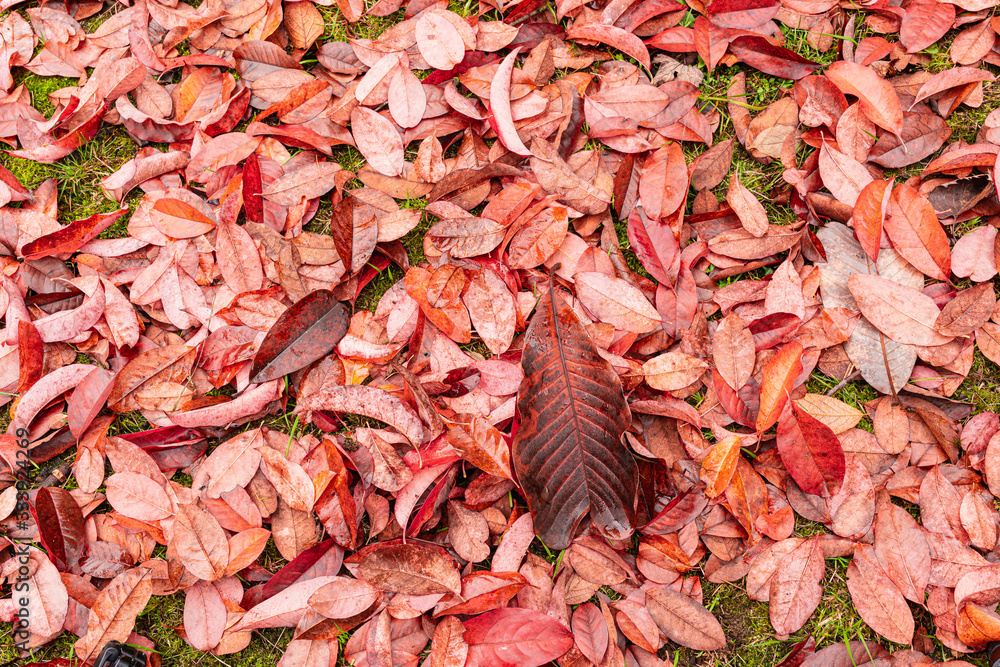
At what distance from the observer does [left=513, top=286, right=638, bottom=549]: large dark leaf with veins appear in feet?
5.34

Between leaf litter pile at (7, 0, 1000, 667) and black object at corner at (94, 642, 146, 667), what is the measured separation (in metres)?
0.03

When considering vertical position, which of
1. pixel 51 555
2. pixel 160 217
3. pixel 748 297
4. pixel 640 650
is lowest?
pixel 640 650

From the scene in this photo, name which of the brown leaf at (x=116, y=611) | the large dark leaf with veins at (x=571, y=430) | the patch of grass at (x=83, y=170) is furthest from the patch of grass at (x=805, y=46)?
the brown leaf at (x=116, y=611)

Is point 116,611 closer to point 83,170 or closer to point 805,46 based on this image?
point 83,170

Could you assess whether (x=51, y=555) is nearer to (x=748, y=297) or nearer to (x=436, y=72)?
(x=436, y=72)

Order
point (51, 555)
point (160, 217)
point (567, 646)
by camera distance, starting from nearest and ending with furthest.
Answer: point (567, 646) → point (51, 555) → point (160, 217)

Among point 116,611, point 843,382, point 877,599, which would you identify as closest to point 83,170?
point 116,611

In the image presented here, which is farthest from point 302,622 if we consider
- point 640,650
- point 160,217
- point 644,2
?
point 644,2

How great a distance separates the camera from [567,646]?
1657 millimetres

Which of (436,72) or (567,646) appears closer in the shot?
(567,646)

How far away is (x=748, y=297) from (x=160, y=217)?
1.93 metres

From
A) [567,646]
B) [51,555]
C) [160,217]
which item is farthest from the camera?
[160,217]

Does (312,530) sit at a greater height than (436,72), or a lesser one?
lesser

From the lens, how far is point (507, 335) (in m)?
1.78
